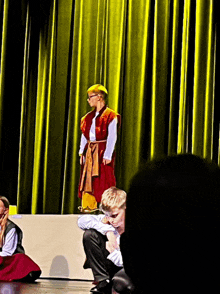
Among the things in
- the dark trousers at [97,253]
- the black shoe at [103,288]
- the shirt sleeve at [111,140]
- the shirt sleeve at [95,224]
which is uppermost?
the shirt sleeve at [111,140]

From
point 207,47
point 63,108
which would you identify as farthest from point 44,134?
point 207,47

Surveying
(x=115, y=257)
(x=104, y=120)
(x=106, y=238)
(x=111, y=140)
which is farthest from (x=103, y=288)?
(x=104, y=120)

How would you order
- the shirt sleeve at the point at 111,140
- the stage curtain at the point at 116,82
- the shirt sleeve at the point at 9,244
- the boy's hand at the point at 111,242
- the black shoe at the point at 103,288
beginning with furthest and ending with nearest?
the stage curtain at the point at 116,82 → the shirt sleeve at the point at 111,140 → the shirt sleeve at the point at 9,244 → the boy's hand at the point at 111,242 → the black shoe at the point at 103,288

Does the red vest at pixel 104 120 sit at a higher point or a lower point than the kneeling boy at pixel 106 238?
higher

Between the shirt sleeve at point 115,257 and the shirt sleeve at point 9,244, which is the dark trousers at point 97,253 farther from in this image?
the shirt sleeve at point 9,244

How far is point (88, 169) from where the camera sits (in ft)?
14.4

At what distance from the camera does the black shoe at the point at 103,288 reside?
8.04ft

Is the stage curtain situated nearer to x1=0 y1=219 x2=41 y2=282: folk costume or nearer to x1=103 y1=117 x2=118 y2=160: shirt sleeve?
x1=103 y1=117 x2=118 y2=160: shirt sleeve

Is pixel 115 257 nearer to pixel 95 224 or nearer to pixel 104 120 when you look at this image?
pixel 95 224

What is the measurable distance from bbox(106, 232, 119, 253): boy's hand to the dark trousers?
46mm

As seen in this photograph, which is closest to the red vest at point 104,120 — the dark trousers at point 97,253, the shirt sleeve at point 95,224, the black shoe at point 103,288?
the shirt sleeve at point 95,224

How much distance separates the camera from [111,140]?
4273 mm

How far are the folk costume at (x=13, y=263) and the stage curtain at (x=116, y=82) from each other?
6.25 ft

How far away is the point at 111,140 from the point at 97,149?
0.19 metres
